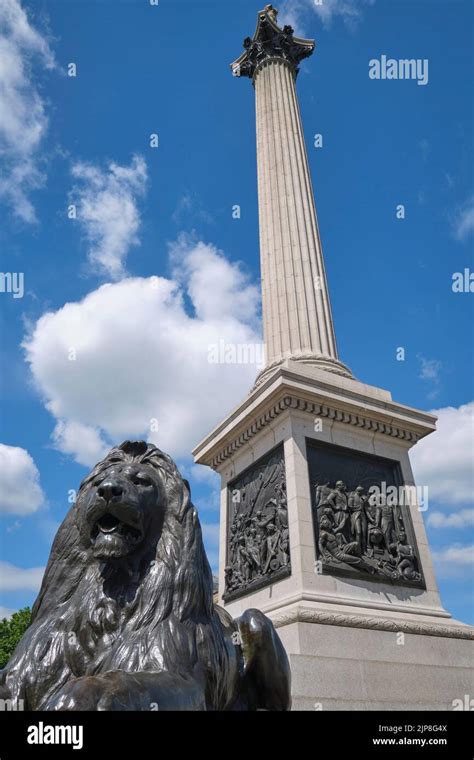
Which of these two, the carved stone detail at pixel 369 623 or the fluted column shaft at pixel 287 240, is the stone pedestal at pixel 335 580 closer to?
the carved stone detail at pixel 369 623

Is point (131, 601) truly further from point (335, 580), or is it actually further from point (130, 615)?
point (335, 580)

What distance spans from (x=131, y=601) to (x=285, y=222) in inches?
481

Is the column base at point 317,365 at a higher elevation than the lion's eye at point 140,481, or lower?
higher

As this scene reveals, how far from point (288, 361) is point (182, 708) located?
815 centimetres

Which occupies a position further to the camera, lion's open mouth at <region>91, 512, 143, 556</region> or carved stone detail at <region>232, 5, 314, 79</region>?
carved stone detail at <region>232, 5, 314, 79</region>

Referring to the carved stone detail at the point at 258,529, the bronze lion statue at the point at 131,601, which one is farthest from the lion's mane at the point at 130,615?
the carved stone detail at the point at 258,529

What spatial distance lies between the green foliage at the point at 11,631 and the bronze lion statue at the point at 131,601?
32612 mm

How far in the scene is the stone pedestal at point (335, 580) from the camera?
7.72m

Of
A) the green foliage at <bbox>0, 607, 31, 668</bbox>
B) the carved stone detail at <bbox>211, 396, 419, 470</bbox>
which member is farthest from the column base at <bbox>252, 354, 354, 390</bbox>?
the green foliage at <bbox>0, 607, 31, 668</bbox>

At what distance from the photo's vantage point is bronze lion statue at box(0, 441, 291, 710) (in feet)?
9.50

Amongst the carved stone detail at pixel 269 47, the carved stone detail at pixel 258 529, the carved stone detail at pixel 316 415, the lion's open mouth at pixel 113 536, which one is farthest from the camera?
the carved stone detail at pixel 269 47

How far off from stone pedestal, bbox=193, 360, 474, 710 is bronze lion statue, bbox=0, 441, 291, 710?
4560mm

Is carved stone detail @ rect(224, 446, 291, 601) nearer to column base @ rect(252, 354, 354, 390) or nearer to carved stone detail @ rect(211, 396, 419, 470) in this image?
carved stone detail @ rect(211, 396, 419, 470)
